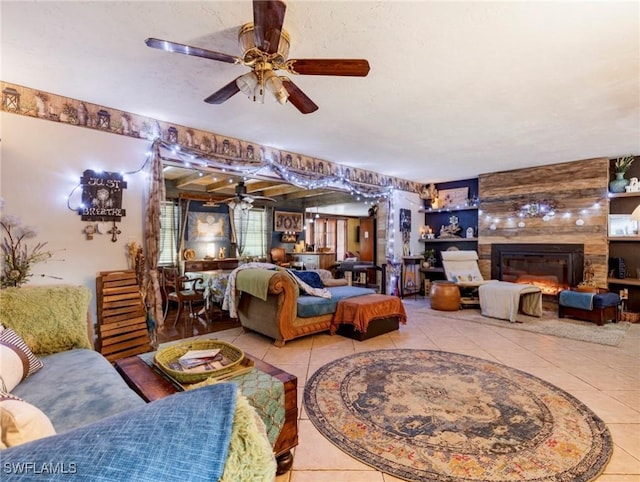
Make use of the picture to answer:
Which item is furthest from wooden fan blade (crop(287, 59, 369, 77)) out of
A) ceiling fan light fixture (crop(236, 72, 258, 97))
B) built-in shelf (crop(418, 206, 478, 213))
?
built-in shelf (crop(418, 206, 478, 213))

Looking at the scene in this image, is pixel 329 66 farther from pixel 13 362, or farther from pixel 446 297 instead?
pixel 446 297

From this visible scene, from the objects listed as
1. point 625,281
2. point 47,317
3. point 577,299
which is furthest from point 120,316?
point 625,281

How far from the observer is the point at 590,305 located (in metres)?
4.56

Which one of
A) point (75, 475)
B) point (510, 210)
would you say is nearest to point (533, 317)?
point (510, 210)

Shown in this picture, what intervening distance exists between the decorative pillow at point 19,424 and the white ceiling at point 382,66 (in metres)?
2.03

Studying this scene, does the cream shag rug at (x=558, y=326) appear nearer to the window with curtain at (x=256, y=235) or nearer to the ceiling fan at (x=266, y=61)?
the ceiling fan at (x=266, y=61)

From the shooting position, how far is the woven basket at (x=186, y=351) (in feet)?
5.46

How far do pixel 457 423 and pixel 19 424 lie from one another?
228 cm

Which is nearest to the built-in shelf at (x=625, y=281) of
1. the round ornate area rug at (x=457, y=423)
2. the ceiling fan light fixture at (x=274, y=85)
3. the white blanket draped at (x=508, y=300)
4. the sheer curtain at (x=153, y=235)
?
the white blanket draped at (x=508, y=300)

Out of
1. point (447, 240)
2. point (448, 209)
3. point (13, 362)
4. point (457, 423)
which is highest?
point (448, 209)

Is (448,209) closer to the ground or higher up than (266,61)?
closer to the ground

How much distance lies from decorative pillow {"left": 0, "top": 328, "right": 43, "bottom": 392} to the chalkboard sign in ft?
5.15

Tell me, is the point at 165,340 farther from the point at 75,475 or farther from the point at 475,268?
the point at 475,268

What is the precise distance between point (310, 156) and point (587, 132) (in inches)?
142
